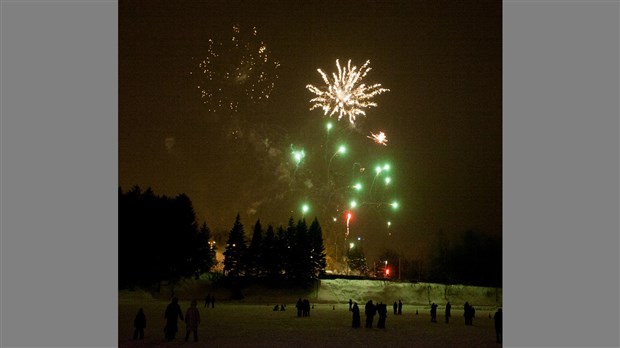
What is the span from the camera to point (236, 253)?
173 ft

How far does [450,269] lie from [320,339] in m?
73.7

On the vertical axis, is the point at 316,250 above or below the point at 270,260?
above

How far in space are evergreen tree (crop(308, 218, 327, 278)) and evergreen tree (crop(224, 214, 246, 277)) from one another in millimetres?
6424

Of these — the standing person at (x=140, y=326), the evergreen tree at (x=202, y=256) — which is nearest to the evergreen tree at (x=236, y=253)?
the evergreen tree at (x=202, y=256)

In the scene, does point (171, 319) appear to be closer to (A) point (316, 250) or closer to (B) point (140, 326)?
(B) point (140, 326)

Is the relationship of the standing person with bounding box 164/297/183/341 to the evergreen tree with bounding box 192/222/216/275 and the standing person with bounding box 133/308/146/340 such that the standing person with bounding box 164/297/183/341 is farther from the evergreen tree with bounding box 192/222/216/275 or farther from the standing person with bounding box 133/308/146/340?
the evergreen tree with bounding box 192/222/216/275

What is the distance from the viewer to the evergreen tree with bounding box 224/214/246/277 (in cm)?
5216

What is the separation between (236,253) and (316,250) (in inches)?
316

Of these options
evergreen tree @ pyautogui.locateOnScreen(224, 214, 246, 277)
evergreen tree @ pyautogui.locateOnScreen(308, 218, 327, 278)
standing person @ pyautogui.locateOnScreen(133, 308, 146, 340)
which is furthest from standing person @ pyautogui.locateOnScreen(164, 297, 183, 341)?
evergreen tree @ pyautogui.locateOnScreen(308, 218, 327, 278)

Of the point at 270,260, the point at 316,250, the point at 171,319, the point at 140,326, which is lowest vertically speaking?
the point at 270,260

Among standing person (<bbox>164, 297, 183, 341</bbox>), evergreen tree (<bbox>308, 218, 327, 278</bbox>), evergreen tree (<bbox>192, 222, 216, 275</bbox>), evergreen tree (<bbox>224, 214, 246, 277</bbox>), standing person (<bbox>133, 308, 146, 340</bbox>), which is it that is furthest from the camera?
evergreen tree (<bbox>308, 218, 327, 278</bbox>)

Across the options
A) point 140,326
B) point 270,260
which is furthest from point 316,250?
point 140,326

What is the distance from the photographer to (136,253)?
141ft

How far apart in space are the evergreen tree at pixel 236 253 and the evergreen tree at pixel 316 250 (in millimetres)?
6424
